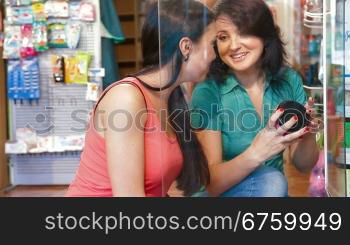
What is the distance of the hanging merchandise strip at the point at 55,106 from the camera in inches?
153

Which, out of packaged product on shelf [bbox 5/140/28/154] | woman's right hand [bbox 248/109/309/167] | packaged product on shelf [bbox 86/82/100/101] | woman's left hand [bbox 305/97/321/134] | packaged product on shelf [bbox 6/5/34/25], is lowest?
packaged product on shelf [bbox 5/140/28/154]

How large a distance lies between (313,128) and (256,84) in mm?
278

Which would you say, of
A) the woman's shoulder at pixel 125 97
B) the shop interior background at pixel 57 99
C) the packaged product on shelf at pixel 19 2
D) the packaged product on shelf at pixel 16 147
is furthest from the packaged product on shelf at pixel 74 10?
the woman's shoulder at pixel 125 97

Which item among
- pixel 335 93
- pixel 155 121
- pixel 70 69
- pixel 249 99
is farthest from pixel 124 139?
pixel 70 69

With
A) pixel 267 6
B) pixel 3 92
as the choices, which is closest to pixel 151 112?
pixel 267 6

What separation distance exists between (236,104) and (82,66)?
2.28 metres

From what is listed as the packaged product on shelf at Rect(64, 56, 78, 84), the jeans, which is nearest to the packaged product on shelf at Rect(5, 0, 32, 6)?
the packaged product on shelf at Rect(64, 56, 78, 84)

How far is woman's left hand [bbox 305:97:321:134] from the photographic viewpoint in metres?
1.85

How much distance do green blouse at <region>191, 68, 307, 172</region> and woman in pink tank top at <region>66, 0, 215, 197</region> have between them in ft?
0.18

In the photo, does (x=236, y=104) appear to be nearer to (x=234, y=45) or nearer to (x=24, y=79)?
(x=234, y=45)

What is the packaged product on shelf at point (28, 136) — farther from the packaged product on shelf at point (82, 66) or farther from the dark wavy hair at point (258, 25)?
the dark wavy hair at point (258, 25)

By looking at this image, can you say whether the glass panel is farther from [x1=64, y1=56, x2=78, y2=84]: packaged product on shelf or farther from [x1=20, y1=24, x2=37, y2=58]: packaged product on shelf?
[x1=20, y1=24, x2=37, y2=58]: packaged product on shelf

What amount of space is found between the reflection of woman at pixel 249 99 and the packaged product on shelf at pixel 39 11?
2.46 m

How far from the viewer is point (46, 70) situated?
4.05 meters
